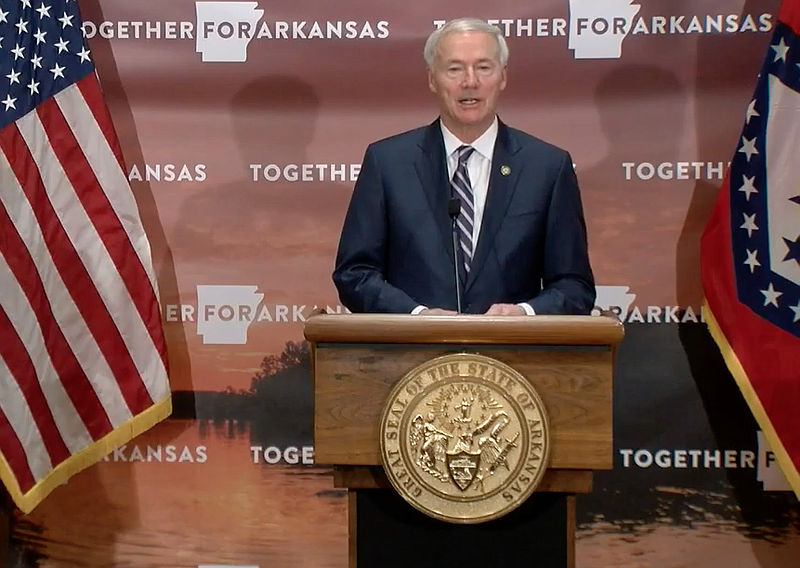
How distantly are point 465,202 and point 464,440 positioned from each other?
0.63 m

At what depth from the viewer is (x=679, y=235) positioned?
280cm

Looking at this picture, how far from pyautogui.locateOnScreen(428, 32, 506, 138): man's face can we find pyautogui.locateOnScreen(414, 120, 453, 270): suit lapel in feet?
0.25

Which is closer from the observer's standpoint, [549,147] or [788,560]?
[549,147]

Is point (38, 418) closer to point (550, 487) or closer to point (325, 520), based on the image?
point (325, 520)

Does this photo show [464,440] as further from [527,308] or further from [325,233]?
[325,233]

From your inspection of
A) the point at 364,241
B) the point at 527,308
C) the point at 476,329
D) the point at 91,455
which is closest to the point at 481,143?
the point at 364,241

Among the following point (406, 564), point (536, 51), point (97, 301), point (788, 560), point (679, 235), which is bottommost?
point (788, 560)

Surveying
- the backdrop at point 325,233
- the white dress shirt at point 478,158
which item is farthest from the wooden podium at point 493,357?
the backdrop at point 325,233

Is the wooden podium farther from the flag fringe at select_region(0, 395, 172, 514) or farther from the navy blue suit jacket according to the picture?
the flag fringe at select_region(0, 395, 172, 514)

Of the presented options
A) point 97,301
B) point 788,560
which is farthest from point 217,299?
point 788,560

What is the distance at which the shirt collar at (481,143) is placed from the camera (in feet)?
6.83

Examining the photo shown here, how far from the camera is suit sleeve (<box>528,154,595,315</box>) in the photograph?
2.00 metres

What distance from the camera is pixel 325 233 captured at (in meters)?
2.86

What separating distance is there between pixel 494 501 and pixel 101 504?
69.0 inches
